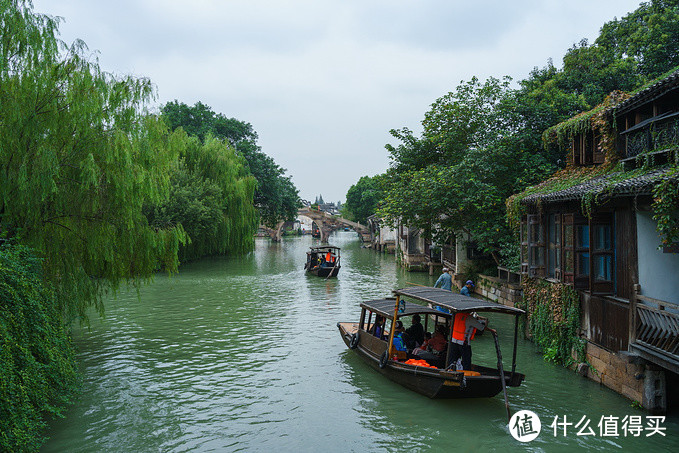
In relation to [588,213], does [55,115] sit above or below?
above

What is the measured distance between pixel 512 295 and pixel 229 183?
20.9 m

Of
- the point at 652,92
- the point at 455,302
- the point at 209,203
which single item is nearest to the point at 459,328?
the point at 455,302

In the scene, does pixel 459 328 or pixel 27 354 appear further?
pixel 459 328

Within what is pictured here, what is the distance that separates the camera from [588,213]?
33.7 ft

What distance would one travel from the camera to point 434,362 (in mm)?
10727

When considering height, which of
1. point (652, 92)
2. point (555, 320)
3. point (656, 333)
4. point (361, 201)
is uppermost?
point (361, 201)

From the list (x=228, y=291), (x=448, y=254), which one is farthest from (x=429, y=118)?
(x=228, y=291)

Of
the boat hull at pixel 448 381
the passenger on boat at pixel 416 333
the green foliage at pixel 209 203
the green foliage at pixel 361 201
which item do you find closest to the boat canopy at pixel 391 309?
the passenger on boat at pixel 416 333

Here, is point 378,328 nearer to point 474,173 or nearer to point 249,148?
point 474,173

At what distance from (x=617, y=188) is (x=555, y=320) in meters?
4.27

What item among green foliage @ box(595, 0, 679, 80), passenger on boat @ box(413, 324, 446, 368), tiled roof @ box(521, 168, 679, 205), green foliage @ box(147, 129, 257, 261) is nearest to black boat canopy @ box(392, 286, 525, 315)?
passenger on boat @ box(413, 324, 446, 368)

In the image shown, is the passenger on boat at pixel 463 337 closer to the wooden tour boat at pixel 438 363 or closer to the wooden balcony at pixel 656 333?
the wooden tour boat at pixel 438 363

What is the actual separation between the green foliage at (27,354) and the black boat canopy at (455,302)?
6.85 meters

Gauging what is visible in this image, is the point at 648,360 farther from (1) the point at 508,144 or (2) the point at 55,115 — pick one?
(1) the point at 508,144
